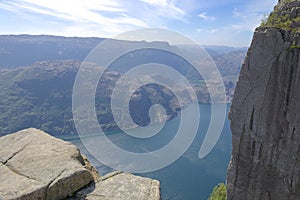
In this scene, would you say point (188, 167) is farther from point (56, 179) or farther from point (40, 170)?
point (56, 179)

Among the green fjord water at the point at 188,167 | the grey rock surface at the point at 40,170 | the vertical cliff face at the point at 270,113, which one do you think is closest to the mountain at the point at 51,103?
the green fjord water at the point at 188,167

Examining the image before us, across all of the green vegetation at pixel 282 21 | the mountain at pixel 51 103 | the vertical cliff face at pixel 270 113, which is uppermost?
the green vegetation at pixel 282 21

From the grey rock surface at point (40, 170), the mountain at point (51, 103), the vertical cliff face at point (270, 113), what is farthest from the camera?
the mountain at point (51, 103)

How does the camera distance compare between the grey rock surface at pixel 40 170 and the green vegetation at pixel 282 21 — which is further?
the green vegetation at pixel 282 21

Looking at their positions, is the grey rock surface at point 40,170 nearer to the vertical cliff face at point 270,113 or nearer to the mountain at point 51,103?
the vertical cliff face at point 270,113

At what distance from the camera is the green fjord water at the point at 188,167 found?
212 ft

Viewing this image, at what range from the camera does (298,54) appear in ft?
47.9

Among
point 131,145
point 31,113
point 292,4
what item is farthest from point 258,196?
point 31,113

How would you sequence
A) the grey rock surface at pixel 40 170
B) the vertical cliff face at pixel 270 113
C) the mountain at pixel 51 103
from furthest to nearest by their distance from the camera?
1. the mountain at pixel 51 103
2. the vertical cliff face at pixel 270 113
3. the grey rock surface at pixel 40 170

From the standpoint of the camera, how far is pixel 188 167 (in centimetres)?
7919

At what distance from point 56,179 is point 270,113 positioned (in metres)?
14.4

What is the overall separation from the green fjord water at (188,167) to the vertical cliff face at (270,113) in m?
46.5

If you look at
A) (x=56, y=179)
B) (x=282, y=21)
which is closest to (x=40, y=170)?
(x=56, y=179)

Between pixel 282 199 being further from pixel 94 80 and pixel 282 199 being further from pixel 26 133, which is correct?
pixel 94 80
